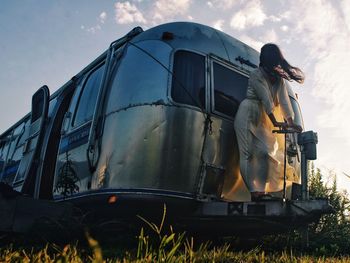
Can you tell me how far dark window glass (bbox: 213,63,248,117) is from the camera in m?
4.87

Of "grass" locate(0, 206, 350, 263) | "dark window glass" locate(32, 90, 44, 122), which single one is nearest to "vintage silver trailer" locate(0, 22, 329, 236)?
"grass" locate(0, 206, 350, 263)

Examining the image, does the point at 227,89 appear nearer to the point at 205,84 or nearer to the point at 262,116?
the point at 205,84

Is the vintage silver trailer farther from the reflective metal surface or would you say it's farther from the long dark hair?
the long dark hair

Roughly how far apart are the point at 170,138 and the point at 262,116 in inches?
46.2

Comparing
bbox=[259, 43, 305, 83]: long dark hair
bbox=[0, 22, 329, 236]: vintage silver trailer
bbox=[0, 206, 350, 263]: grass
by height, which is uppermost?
bbox=[259, 43, 305, 83]: long dark hair

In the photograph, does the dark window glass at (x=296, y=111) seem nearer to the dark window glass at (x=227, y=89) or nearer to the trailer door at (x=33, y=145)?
the dark window glass at (x=227, y=89)

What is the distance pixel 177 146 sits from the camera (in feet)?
14.1

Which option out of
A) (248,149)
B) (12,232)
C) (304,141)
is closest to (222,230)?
(248,149)

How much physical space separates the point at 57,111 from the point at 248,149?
3.40 meters

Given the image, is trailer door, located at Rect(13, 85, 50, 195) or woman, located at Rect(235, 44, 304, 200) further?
trailer door, located at Rect(13, 85, 50, 195)

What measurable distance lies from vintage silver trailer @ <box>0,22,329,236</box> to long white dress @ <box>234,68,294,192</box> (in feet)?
0.65

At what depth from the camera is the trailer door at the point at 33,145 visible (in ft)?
20.4

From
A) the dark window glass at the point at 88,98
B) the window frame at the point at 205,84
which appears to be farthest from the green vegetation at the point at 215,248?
the dark window glass at the point at 88,98

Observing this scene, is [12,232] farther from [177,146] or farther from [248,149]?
[248,149]
